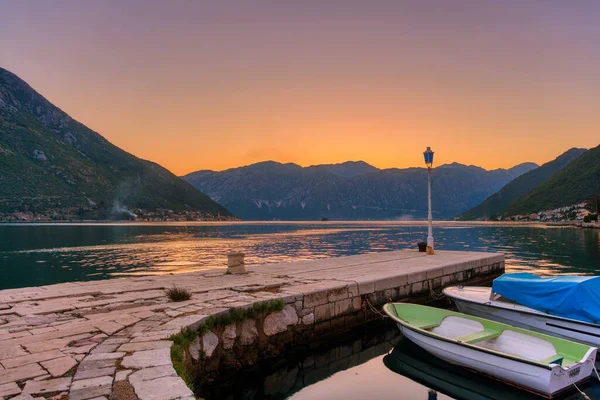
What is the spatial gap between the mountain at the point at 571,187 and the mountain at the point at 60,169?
14923 centimetres

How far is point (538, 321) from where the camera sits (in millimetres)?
11500

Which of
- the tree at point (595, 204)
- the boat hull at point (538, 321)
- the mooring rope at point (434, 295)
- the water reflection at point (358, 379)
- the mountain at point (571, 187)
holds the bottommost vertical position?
the water reflection at point (358, 379)

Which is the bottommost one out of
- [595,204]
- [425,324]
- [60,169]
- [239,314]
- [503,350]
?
[503,350]

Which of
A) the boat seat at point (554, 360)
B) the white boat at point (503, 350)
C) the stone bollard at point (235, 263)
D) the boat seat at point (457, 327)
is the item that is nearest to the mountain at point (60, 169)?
the stone bollard at point (235, 263)

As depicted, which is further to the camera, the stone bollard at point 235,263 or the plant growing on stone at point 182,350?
the stone bollard at point 235,263

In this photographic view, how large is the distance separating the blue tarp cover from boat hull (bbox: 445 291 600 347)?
0.22 metres

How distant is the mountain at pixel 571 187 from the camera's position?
129250 millimetres

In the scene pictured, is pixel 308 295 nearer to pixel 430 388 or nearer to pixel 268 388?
pixel 268 388

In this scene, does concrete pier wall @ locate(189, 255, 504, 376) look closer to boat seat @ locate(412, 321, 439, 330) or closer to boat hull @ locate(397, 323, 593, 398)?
boat seat @ locate(412, 321, 439, 330)

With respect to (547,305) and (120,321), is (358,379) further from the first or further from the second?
(547,305)

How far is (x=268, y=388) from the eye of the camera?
9000 mm

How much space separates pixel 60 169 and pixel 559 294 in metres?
159

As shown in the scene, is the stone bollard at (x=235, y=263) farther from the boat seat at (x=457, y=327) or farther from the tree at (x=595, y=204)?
the tree at (x=595, y=204)

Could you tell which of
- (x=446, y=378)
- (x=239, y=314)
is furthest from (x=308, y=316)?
(x=446, y=378)
